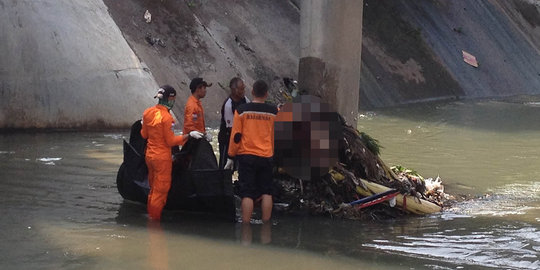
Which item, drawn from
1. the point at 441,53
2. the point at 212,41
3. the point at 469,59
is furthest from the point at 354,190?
the point at 469,59

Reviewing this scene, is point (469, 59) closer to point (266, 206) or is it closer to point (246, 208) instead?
point (266, 206)

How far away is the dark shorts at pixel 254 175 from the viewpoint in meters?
9.42

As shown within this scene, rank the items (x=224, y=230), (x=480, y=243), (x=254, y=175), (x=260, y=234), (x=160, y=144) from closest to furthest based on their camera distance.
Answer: (x=480, y=243) → (x=260, y=234) → (x=224, y=230) → (x=160, y=144) → (x=254, y=175)

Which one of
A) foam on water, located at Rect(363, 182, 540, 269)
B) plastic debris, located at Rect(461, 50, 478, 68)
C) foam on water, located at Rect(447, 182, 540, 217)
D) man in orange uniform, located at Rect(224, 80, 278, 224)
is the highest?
plastic debris, located at Rect(461, 50, 478, 68)

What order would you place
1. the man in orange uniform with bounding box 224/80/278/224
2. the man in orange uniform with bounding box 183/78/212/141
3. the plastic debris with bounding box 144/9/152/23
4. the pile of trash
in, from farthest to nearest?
the plastic debris with bounding box 144/9/152/23 → the man in orange uniform with bounding box 183/78/212/141 → the pile of trash → the man in orange uniform with bounding box 224/80/278/224

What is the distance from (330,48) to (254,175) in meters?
3.15

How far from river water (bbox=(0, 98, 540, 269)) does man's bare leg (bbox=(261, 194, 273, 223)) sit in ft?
0.55

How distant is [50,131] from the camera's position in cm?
1675

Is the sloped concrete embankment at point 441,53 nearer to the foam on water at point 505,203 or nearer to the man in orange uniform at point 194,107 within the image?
the foam on water at point 505,203

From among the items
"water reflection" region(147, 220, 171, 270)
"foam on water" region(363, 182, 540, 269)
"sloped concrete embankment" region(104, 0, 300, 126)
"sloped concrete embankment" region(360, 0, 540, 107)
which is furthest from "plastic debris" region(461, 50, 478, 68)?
"water reflection" region(147, 220, 171, 270)

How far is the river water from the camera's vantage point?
25.7 feet

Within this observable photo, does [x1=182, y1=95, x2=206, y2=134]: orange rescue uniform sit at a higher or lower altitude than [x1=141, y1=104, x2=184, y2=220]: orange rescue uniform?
higher

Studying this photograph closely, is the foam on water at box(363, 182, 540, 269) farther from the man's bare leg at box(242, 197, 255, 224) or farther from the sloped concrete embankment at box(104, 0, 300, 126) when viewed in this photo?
the sloped concrete embankment at box(104, 0, 300, 126)

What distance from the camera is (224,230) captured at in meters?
9.17
